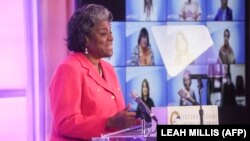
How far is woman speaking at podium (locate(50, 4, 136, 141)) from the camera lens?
159 cm

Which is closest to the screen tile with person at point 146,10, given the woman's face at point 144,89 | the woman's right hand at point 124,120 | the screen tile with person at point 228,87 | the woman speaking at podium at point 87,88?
the woman's face at point 144,89

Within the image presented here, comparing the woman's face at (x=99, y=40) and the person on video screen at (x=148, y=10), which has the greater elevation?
the person on video screen at (x=148, y=10)

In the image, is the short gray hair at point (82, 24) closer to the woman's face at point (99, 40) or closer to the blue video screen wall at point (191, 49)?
the woman's face at point (99, 40)

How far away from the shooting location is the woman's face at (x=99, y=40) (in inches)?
73.6

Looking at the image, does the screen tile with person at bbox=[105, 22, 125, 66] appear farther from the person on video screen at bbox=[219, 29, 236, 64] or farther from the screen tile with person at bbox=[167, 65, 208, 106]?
the person on video screen at bbox=[219, 29, 236, 64]

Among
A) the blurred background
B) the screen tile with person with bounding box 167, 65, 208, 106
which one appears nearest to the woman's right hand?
the blurred background

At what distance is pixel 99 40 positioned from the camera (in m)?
1.90

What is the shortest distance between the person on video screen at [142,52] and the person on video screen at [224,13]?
48 cm

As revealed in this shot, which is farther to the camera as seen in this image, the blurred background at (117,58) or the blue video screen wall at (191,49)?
the blue video screen wall at (191,49)

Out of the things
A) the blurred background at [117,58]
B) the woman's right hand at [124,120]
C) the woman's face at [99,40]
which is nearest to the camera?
the woman's right hand at [124,120]

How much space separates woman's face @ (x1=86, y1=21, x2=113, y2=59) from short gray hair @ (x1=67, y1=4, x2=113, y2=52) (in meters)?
0.02

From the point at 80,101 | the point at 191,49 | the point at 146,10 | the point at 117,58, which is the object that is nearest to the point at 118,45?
the point at 117,58

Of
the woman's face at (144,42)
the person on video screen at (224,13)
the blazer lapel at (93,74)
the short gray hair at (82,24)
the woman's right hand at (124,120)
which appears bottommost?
the woman's right hand at (124,120)

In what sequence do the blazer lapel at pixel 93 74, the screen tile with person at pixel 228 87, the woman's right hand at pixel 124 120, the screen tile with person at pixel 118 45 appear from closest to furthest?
the woman's right hand at pixel 124 120 → the blazer lapel at pixel 93 74 → the screen tile with person at pixel 118 45 → the screen tile with person at pixel 228 87
